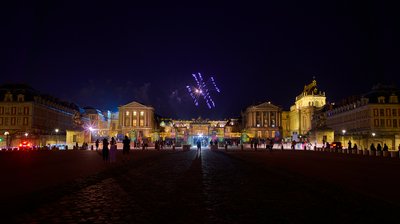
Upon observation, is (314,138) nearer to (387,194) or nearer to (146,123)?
(387,194)

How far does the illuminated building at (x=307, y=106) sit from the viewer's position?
13575 centimetres

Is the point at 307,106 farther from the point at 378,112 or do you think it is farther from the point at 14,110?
the point at 14,110

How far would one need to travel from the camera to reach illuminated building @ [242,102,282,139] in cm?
14488

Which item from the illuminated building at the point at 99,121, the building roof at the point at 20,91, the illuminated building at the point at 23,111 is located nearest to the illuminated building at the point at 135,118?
the illuminated building at the point at 99,121

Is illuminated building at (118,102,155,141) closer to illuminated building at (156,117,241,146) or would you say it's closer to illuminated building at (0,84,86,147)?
illuminated building at (156,117,241,146)

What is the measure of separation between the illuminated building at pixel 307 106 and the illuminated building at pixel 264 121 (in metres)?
7.14

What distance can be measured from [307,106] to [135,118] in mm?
63131

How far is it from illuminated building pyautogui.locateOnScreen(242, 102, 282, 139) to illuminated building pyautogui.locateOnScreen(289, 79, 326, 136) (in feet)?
23.4

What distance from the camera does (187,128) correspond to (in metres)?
144

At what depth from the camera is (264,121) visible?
479 ft

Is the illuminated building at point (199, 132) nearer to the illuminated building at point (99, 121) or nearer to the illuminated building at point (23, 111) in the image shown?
the illuminated building at point (99, 121)

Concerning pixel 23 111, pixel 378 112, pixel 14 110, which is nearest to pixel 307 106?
pixel 378 112

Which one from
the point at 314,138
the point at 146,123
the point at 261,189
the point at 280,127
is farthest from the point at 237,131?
the point at 261,189

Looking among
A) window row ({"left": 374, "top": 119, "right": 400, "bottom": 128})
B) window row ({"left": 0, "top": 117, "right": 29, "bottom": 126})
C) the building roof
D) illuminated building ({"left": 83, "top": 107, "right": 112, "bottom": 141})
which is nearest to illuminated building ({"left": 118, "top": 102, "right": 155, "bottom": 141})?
illuminated building ({"left": 83, "top": 107, "right": 112, "bottom": 141})
